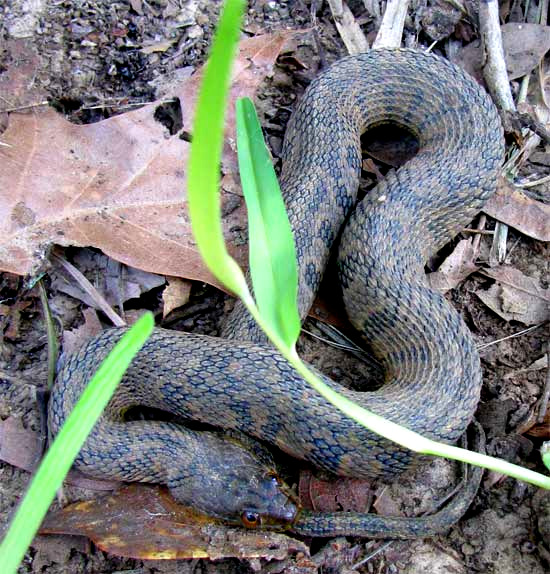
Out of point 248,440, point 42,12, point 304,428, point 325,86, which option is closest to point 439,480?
point 304,428

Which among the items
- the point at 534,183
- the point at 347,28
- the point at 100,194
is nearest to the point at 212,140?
the point at 100,194

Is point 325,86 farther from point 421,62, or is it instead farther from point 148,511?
point 148,511

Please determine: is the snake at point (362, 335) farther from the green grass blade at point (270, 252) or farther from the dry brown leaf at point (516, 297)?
the green grass blade at point (270, 252)

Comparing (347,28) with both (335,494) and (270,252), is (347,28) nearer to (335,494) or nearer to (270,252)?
(335,494)

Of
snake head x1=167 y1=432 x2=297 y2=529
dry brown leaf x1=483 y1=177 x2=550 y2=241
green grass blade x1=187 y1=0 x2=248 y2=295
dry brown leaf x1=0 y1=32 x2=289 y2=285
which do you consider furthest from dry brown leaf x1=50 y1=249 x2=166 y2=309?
green grass blade x1=187 y1=0 x2=248 y2=295

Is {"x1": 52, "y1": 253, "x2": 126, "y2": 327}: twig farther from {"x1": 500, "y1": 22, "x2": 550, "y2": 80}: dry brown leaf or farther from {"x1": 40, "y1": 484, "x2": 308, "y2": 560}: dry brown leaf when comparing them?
{"x1": 500, "y1": 22, "x2": 550, "y2": 80}: dry brown leaf
